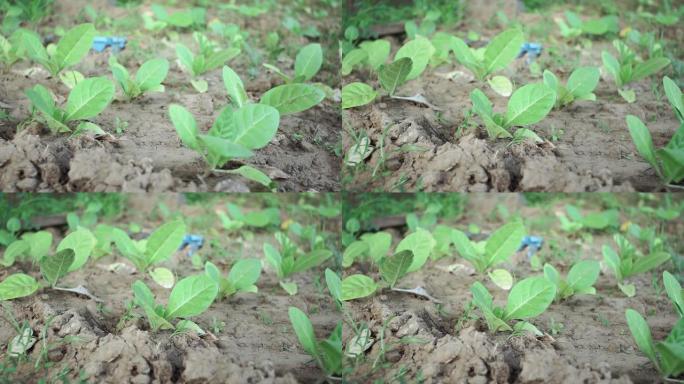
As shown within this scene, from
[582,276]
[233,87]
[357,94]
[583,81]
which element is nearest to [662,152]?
[583,81]

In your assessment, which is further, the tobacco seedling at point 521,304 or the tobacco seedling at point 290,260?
the tobacco seedling at point 290,260

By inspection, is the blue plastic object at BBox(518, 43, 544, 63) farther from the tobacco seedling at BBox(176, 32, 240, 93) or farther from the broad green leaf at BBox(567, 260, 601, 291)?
the tobacco seedling at BBox(176, 32, 240, 93)

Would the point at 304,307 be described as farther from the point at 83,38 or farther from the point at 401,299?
the point at 83,38

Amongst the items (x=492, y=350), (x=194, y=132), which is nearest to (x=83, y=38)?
(x=194, y=132)

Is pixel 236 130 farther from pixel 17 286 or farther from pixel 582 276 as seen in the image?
pixel 582 276

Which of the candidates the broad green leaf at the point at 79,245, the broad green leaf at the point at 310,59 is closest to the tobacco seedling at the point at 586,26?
the broad green leaf at the point at 310,59

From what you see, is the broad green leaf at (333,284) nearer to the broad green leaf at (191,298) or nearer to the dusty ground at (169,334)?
the dusty ground at (169,334)
